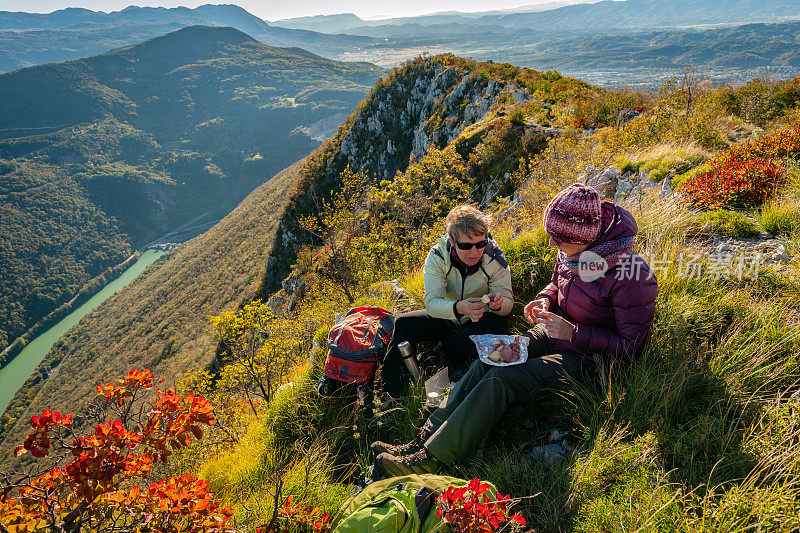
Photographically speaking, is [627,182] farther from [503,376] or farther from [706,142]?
[503,376]

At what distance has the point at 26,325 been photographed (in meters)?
106

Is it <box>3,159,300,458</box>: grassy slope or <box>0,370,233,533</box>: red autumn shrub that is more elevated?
<box>0,370,233,533</box>: red autumn shrub

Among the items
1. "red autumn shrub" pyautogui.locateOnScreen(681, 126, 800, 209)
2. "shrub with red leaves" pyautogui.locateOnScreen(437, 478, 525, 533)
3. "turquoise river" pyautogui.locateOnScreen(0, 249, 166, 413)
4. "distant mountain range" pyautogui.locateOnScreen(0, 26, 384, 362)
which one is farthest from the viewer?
Result: "distant mountain range" pyautogui.locateOnScreen(0, 26, 384, 362)

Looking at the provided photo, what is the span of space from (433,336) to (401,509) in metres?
2.09

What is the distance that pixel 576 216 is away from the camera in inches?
104

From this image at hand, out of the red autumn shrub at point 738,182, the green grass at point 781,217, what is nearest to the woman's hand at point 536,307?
the green grass at point 781,217

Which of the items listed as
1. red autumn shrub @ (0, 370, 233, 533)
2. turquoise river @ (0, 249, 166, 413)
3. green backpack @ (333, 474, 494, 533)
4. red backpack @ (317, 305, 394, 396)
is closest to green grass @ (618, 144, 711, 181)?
red backpack @ (317, 305, 394, 396)

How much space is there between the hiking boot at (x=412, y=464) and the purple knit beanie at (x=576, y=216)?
1.87m

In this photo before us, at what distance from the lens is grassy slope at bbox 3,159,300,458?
2092 inches

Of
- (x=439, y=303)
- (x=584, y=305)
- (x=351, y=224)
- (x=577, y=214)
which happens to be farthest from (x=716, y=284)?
(x=351, y=224)

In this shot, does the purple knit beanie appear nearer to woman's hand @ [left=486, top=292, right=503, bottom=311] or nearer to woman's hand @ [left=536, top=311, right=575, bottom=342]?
woman's hand @ [left=536, top=311, right=575, bottom=342]

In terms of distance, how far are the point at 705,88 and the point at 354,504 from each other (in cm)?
1640

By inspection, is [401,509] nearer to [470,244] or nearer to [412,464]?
[412,464]

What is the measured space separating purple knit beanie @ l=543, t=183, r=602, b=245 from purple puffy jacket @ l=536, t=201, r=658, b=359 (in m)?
0.15
